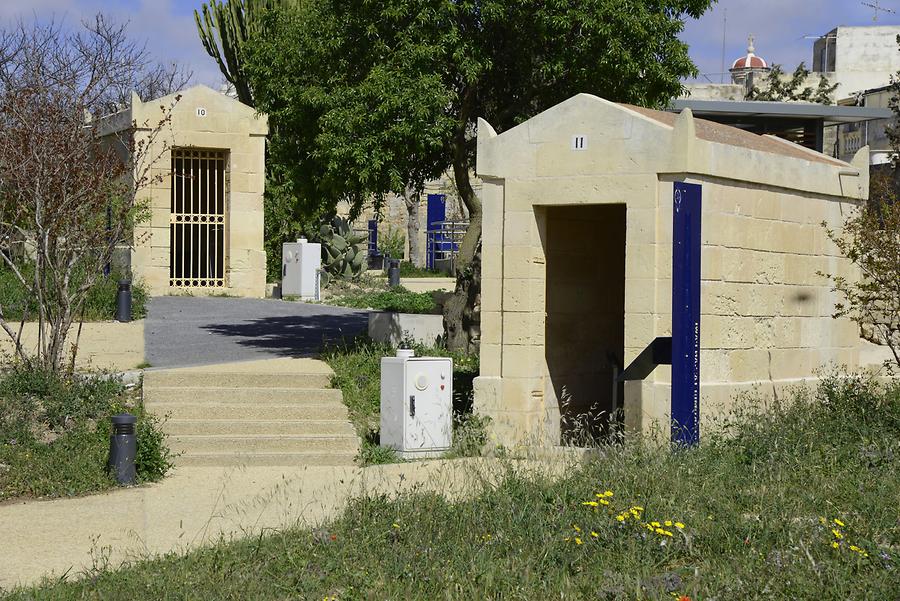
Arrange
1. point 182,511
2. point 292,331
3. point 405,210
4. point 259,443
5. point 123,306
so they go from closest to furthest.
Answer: point 182,511
point 259,443
point 123,306
point 292,331
point 405,210

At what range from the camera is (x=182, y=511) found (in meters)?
8.66

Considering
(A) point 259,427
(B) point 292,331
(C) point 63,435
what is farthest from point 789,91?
(C) point 63,435

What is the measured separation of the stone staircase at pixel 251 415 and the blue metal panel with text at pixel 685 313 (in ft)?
10.3

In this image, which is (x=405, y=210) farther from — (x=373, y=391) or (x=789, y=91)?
(x=373, y=391)

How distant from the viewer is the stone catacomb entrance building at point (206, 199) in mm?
22062

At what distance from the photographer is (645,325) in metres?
10.2

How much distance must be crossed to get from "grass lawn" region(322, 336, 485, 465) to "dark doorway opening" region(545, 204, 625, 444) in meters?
1.07

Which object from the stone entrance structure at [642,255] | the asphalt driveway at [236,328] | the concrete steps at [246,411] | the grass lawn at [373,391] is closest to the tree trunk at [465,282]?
the grass lawn at [373,391]

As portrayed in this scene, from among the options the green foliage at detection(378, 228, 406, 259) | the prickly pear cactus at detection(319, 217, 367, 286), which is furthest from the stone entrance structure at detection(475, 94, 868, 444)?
the green foliage at detection(378, 228, 406, 259)

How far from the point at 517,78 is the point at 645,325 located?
6.24 m

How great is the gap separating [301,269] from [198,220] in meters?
2.41

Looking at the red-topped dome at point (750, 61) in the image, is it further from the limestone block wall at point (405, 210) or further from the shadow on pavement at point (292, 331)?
the shadow on pavement at point (292, 331)

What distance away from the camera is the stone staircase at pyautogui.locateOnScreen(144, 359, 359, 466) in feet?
35.4

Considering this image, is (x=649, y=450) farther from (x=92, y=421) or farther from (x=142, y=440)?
(x=92, y=421)
